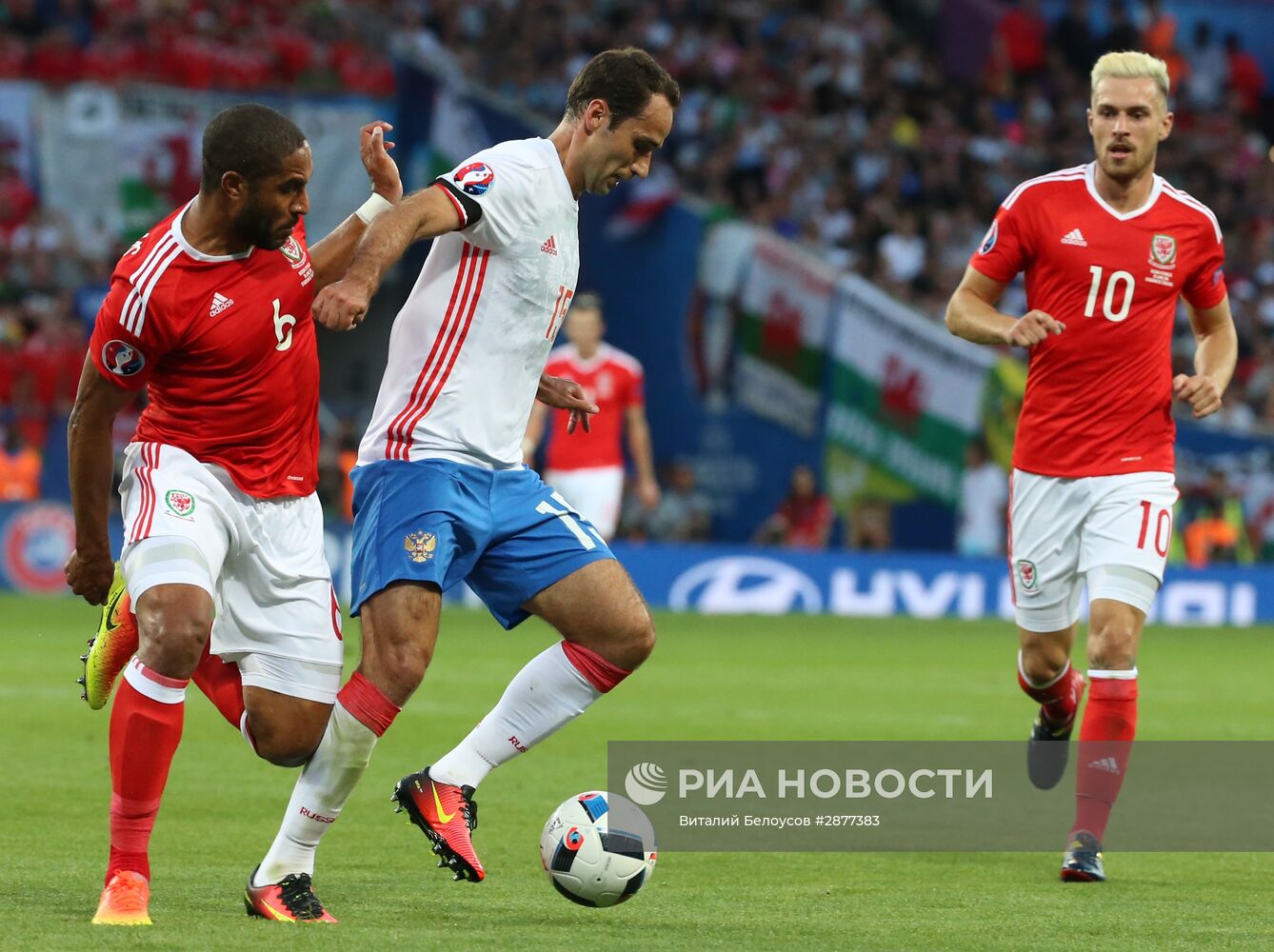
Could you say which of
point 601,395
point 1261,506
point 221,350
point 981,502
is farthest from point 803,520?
Answer: point 221,350

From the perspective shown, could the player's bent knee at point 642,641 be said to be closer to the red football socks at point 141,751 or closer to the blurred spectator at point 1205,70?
the red football socks at point 141,751

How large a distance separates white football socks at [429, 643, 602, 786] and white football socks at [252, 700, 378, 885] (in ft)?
1.42

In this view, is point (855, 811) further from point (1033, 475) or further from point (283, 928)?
point (283, 928)

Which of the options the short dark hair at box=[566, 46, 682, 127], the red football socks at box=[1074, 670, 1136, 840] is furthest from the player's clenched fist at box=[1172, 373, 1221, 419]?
the short dark hair at box=[566, 46, 682, 127]

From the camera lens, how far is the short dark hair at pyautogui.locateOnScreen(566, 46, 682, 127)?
5.64 meters

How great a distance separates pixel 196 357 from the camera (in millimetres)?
5285

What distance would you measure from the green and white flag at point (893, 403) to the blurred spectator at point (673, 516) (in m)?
1.35

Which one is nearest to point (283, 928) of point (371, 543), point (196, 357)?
point (371, 543)

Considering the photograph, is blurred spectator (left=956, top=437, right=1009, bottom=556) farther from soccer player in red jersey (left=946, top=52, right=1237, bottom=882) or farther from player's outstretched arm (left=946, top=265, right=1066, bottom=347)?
player's outstretched arm (left=946, top=265, right=1066, bottom=347)

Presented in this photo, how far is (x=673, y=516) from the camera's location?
20703 mm

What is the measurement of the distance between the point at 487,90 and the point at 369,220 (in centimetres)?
1699

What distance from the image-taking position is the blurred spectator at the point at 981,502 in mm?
19250

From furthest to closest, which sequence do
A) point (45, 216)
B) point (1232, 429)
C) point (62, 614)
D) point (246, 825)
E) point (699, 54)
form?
1. point (699, 54)
2. point (45, 216)
3. point (1232, 429)
4. point (62, 614)
5. point (246, 825)

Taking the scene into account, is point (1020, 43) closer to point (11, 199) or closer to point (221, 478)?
point (11, 199)
